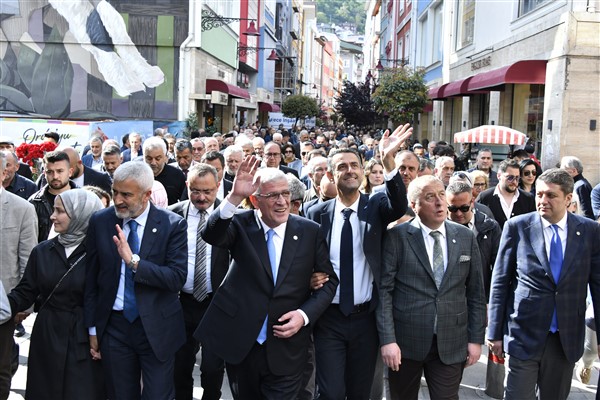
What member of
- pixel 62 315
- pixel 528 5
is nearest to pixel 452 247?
pixel 62 315

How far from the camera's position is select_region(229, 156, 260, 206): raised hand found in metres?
4.39

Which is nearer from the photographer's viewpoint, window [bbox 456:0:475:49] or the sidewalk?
the sidewalk

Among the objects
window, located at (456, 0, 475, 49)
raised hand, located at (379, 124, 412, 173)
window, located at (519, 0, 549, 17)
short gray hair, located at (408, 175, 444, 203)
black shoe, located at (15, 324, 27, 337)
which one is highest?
window, located at (456, 0, 475, 49)

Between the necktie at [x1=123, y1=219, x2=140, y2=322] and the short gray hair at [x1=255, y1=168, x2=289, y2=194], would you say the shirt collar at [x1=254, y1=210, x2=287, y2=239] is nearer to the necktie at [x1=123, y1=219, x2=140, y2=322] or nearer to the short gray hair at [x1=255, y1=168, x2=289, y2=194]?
the short gray hair at [x1=255, y1=168, x2=289, y2=194]

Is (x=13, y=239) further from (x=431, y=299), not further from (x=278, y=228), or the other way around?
(x=431, y=299)

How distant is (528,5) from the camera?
19.9 meters

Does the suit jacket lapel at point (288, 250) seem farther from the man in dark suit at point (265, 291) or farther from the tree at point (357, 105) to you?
the tree at point (357, 105)

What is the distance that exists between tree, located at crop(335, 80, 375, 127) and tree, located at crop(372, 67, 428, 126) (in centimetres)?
1654

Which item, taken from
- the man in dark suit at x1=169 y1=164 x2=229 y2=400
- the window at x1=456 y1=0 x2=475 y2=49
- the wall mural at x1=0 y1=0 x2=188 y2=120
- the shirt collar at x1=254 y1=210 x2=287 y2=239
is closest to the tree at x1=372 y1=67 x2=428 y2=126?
the window at x1=456 y1=0 x2=475 y2=49

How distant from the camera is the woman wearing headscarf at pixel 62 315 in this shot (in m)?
4.74

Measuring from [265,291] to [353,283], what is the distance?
0.74 m

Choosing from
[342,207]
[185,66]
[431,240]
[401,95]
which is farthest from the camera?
[401,95]

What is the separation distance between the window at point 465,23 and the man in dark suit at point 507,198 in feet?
65.3

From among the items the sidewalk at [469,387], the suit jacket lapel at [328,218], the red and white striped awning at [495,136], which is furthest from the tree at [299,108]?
the suit jacket lapel at [328,218]
